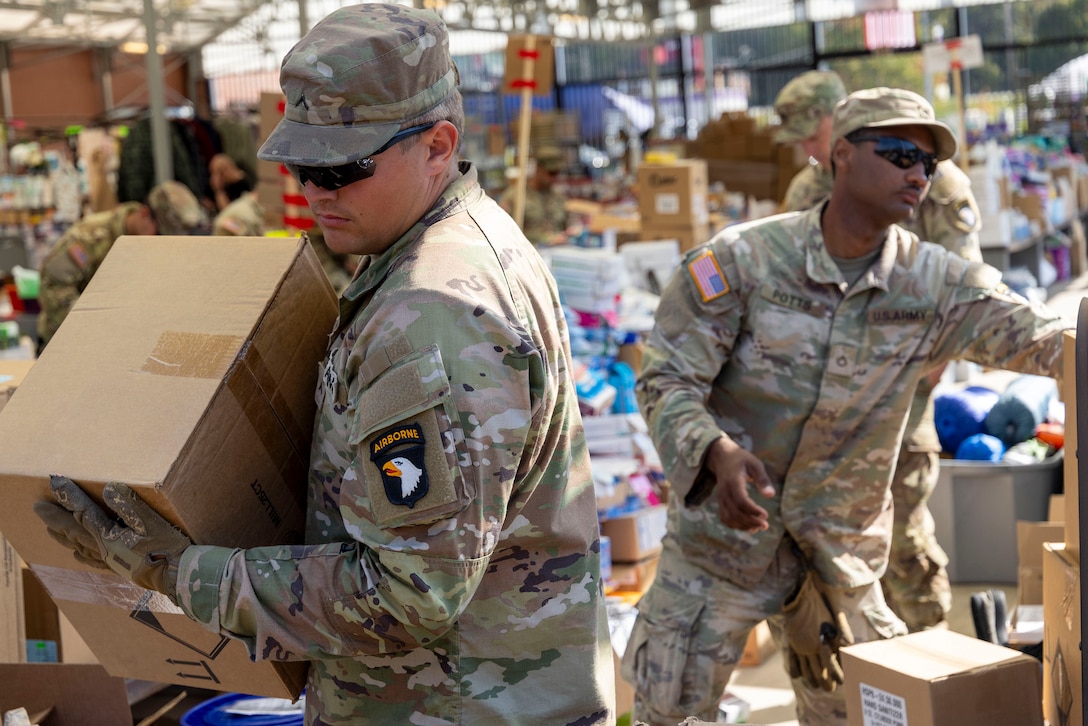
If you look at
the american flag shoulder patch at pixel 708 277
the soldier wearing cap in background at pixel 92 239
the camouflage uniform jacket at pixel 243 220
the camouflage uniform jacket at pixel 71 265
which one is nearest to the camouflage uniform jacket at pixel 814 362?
the american flag shoulder patch at pixel 708 277

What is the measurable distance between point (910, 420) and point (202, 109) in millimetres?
23000

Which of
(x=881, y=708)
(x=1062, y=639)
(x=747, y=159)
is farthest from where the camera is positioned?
(x=747, y=159)

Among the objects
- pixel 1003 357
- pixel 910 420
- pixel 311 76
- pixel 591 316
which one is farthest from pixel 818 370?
pixel 591 316

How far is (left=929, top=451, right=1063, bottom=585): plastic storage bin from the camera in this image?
14.8 feet

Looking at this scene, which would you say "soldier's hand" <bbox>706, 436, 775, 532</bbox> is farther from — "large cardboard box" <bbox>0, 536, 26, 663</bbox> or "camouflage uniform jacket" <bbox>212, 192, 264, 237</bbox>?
"camouflage uniform jacket" <bbox>212, 192, 264, 237</bbox>

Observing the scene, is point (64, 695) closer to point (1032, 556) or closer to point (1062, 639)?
point (1062, 639)

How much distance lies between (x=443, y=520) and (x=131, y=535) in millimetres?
392

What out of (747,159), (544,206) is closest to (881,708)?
(544,206)

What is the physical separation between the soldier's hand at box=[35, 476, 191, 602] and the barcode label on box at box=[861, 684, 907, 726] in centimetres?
110

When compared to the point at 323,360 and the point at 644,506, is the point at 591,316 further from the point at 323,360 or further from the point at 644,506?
the point at 323,360

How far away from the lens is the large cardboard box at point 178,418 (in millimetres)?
1430

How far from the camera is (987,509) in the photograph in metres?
4.57

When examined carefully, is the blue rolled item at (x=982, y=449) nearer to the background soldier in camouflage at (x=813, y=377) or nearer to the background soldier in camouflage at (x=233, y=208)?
the background soldier in camouflage at (x=813, y=377)

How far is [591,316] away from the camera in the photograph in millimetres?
4742
